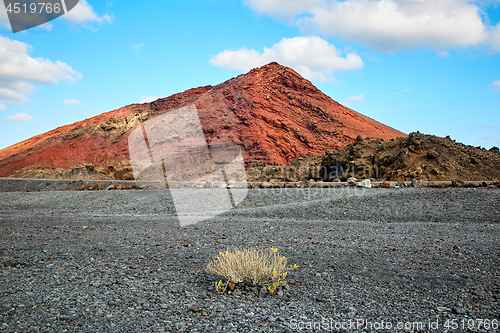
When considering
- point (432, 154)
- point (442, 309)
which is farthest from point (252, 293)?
point (432, 154)

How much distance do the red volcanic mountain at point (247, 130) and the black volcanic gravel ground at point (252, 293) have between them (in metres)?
16.1

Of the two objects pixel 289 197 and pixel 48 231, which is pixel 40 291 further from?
pixel 289 197

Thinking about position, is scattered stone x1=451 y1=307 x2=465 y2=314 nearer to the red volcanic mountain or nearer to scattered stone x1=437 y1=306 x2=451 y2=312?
scattered stone x1=437 y1=306 x2=451 y2=312

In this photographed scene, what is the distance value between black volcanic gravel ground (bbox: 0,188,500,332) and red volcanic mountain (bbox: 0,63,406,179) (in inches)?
633

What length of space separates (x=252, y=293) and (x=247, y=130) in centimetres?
2256

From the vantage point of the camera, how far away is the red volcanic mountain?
2544 cm

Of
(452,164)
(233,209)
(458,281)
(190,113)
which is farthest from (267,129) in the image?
(458,281)

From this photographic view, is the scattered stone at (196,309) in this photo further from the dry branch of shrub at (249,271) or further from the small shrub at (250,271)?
the dry branch of shrub at (249,271)

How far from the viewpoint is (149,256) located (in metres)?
5.13

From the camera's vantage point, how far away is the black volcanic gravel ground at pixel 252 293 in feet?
10.3

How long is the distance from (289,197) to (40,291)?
848 cm

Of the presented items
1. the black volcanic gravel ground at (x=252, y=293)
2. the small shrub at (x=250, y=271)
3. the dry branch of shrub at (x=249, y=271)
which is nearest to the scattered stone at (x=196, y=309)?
the black volcanic gravel ground at (x=252, y=293)

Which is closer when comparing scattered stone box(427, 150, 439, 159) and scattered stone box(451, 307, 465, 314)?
scattered stone box(451, 307, 465, 314)

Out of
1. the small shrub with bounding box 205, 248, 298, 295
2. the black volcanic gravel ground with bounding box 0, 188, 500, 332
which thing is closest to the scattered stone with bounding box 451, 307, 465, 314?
the black volcanic gravel ground with bounding box 0, 188, 500, 332
